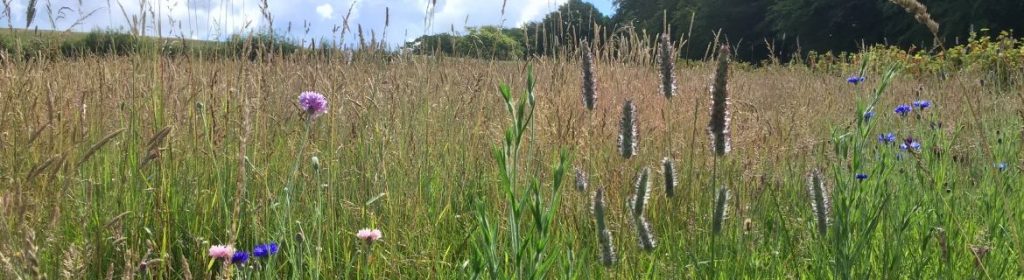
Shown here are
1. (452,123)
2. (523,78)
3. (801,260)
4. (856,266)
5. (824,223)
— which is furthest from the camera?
(523,78)

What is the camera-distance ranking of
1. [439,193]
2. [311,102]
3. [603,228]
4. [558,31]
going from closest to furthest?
[603,228] → [311,102] → [439,193] → [558,31]

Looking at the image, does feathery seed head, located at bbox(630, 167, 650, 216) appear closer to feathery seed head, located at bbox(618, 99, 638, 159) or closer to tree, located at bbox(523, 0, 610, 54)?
feathery seed head, located at bbox(618, 99, 638, 159)

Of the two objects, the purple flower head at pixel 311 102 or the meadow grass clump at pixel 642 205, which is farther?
the purple flower head at pixel 311 102

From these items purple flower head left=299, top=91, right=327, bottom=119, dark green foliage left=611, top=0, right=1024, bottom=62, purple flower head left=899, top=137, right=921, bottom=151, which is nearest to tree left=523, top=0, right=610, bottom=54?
purple flower head left=299, top=91, right=327, bottom=119

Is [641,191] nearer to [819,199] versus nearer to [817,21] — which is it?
[819,199]

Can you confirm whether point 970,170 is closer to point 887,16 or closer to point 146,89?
point 146,89

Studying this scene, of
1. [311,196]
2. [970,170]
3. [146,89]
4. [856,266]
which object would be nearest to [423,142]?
[311,196]

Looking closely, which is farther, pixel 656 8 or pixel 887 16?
pixel 656 8

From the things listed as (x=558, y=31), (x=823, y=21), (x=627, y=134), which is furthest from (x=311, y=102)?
(x=823, y=21)

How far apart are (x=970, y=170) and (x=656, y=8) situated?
3917cm

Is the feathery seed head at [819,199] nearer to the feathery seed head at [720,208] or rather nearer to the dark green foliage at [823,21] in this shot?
the feathery seed head at [720,208]

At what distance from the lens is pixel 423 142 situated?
3.05 meters

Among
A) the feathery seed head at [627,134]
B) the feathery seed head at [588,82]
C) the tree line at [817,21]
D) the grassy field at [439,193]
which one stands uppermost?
the tree line at [817,21]

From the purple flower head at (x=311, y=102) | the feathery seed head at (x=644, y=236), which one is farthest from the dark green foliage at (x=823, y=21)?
the feathery seed head at (x=644, y=236)
